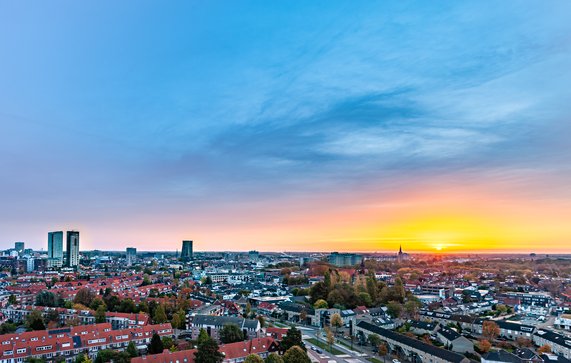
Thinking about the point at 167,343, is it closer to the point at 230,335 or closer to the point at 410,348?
the point at 230,335

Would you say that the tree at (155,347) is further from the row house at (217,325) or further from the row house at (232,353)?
the row house at (217,325)

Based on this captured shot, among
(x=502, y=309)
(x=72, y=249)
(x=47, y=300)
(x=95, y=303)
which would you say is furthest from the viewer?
(x=72, y=249)

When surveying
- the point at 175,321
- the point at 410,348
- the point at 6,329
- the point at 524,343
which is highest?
the point at 6,329

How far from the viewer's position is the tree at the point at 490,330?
98.9 feet

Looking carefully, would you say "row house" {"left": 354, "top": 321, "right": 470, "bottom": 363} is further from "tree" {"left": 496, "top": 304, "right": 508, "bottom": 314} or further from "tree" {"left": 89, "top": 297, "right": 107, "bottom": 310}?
"tree" {"left": 89, "top": 297, "right": 107, "bottom": 310}

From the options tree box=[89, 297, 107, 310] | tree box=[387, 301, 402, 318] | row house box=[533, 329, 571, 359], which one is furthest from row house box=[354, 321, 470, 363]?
tree box=[89, 297, 107, 310]

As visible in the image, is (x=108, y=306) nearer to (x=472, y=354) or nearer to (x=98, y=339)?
(x=98, y=339)

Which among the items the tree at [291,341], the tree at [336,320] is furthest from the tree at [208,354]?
the tree at [336,320]

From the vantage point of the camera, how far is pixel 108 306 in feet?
122

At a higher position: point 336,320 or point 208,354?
point 208,354

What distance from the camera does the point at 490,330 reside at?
30156mm

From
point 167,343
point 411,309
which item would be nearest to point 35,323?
point 167,343

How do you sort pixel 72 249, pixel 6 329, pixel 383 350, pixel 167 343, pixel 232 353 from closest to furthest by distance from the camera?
pixel 232 353 < pixel 383 350 < pixel 167 343 < pixel 6 329 < pixel 72 249

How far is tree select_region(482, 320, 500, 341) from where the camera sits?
1186 inches
